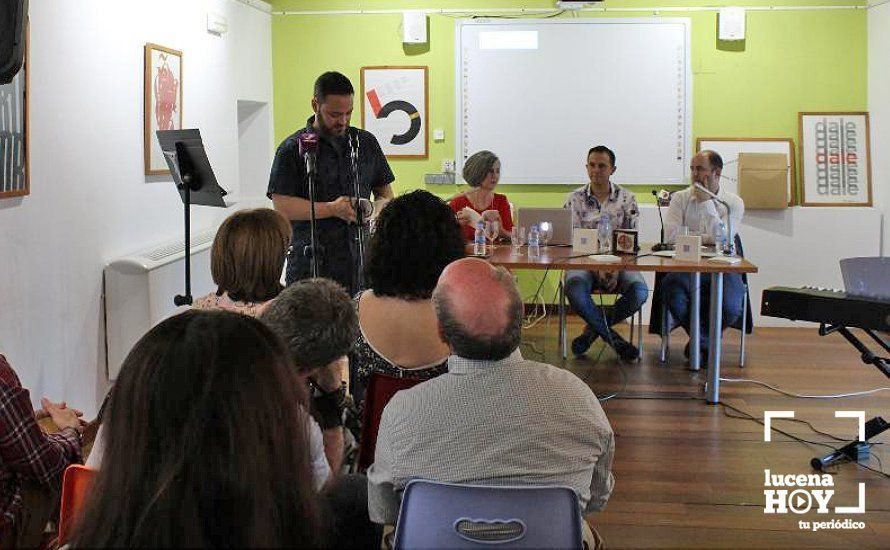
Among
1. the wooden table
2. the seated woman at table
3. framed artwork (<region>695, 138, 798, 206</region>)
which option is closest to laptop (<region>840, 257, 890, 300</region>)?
the wooden table

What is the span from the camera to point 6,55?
2.75 m

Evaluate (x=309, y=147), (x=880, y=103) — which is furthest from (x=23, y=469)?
(x=880, y=103)

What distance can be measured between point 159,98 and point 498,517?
4588 millimetres

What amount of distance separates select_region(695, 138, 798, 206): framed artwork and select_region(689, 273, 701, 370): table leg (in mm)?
1935

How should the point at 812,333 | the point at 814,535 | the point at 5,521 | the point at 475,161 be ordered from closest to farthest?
the point at 5,521, the point at 814,535, the point at 475,161, the point at 812,333

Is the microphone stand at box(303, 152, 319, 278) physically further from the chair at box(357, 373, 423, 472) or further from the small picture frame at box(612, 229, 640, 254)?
the small picture frame at box(612, 229, 640, 254)

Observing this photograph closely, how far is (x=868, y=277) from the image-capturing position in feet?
12.8

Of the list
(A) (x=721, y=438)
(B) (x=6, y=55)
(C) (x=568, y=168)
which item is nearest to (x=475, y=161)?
(C) (x=568, y=168)

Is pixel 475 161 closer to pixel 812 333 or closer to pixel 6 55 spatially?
pixel 812 333

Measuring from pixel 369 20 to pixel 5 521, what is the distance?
6254 mm

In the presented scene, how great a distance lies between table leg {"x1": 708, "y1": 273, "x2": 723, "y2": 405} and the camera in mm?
5359

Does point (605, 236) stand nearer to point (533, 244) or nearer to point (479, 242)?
point (533, 244)

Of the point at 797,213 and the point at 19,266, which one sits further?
the point at 797,213

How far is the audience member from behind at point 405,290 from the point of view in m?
2.95
